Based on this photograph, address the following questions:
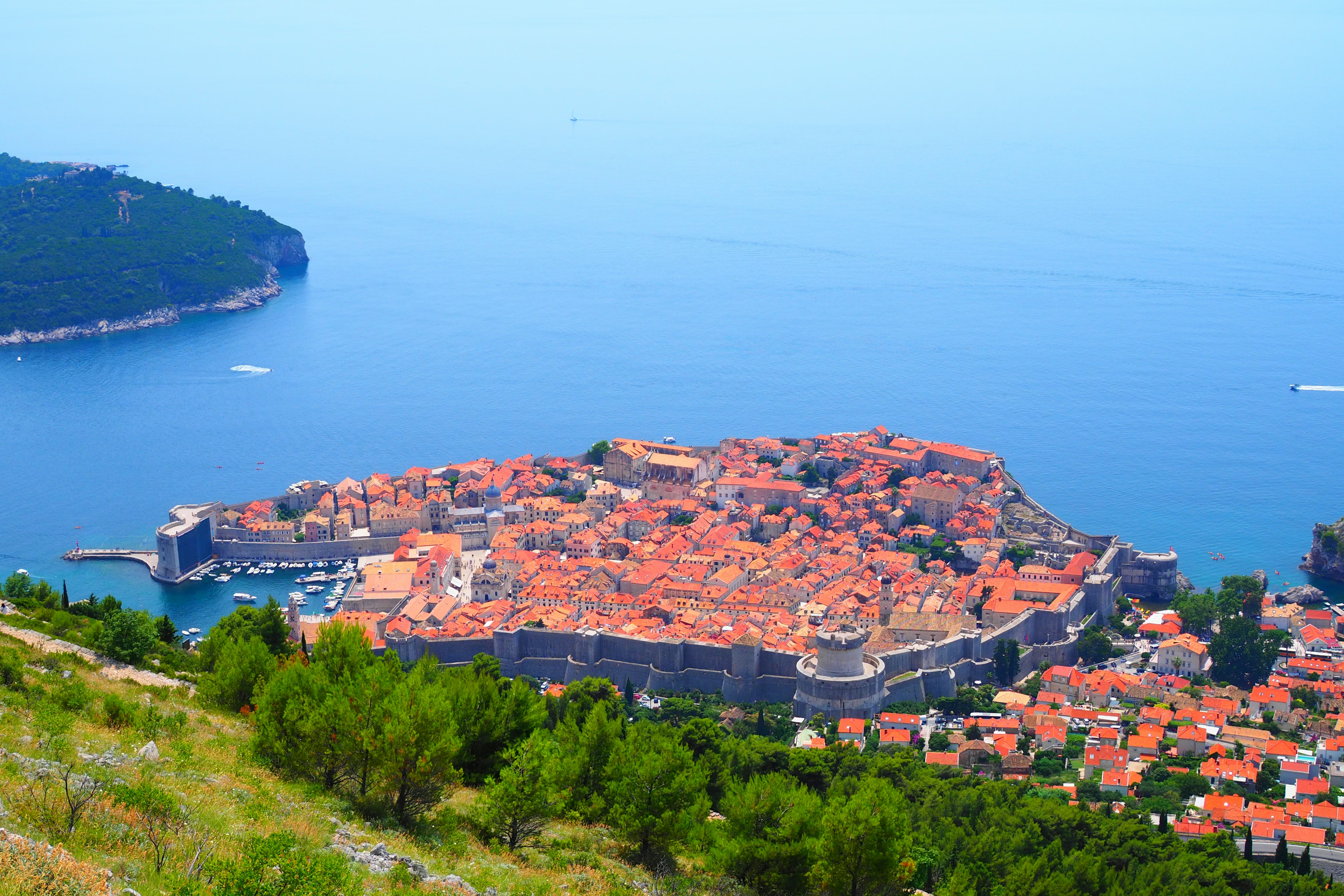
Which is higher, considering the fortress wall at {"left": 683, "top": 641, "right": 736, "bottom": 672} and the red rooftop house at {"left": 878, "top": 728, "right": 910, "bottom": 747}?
the fortress wall at {"left": 683, "top": 641, "right": 736, "bottom": 672}

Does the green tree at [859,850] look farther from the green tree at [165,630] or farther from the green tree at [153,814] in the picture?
the green tree at [165,630]

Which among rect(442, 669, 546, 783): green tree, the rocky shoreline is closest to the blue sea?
the rocky shoreline

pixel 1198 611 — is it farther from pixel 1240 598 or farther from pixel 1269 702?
pixel 1269 702

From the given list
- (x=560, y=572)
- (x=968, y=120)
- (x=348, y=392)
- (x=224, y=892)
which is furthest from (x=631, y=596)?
(x=968, y=120)

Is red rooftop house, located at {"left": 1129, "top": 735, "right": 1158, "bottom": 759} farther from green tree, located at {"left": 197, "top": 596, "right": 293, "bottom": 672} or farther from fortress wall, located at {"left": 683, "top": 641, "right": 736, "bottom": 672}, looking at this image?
green tree, located at {"left": 197, "top": 596, "right": 293, "bottom": 672}

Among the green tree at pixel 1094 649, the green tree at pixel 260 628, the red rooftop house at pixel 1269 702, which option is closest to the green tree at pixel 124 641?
the green tree at pixel 260 628

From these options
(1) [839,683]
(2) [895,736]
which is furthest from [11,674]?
(1) [839,683]
